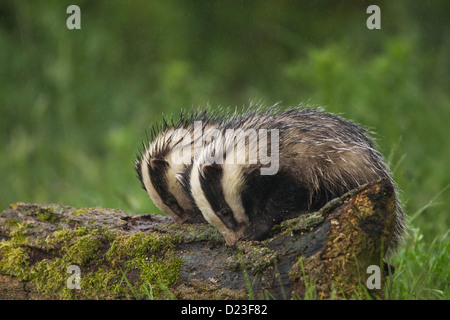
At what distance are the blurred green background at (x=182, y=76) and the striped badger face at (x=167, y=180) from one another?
6.07 ft

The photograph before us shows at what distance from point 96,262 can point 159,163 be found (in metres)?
1.12

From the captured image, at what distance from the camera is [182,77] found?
29.8ft

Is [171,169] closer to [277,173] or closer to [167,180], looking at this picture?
[167,180]

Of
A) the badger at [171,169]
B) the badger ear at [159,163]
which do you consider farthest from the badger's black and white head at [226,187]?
the badger ear at [159,163]

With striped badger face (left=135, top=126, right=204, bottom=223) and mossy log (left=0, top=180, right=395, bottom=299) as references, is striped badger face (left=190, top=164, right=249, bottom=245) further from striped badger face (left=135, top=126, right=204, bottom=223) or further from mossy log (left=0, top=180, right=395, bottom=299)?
striped badger face (left=135, top=126, right=204, bottom=223)

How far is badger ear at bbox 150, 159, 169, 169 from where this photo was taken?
4953 millimetres

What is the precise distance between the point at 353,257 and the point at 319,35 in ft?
25.1

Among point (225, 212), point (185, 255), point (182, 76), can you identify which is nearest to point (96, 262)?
point (185, 255)

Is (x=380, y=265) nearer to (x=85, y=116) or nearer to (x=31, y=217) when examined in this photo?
(x=31, y=217)

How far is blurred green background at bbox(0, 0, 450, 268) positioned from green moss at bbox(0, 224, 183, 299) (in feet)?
8.51

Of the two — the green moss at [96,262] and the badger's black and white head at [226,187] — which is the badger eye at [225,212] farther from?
the green moss at [96,262]

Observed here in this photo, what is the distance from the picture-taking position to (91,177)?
876cm

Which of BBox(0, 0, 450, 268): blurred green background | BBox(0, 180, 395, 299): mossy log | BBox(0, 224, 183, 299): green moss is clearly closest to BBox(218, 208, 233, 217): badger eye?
BBox(0, 180, 395, 299): mossy log

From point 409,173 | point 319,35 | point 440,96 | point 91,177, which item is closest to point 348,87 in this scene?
point 409,173
